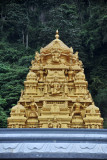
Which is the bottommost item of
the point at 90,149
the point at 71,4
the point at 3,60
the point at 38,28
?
the point at 90,149

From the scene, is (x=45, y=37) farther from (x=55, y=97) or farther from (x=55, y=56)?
(x=55, y=97)

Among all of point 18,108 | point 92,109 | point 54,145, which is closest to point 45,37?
point 18,108

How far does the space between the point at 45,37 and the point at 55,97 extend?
16.0m

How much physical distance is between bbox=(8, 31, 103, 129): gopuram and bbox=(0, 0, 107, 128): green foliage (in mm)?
5171

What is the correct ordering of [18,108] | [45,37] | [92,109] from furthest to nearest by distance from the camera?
[45,37] → [18,108] → [92,109]

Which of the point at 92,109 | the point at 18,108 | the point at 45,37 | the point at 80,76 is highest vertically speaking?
the point at 45,37

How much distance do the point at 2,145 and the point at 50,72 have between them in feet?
26.0

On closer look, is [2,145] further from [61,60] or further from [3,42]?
[3,42]

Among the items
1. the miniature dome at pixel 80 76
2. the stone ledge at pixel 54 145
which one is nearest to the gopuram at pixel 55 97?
the miniature dome at pixel 80 76

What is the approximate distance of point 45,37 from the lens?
28391 mm

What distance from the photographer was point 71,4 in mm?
32875

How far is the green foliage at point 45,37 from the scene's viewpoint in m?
22.5

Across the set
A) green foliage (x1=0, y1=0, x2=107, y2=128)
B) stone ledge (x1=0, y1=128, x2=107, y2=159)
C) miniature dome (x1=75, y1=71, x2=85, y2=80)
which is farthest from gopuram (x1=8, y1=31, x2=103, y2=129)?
stone ledge (x1=0, y1=128, x2=107, y2=159)

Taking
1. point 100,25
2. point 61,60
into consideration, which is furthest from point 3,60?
point 61,60
